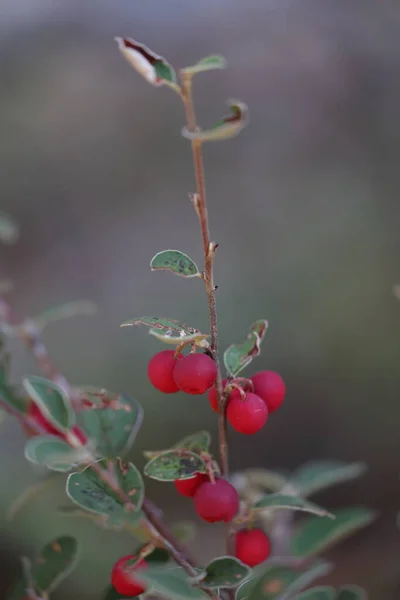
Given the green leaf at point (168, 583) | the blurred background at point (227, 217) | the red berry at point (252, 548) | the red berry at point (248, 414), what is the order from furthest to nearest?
the blurred background at point (227, 217)
the red berry at point (252, 548)
the red berry at point (248, 414)
the green leaf at point (168, 583)

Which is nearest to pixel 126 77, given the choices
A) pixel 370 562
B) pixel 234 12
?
pixel 234 12

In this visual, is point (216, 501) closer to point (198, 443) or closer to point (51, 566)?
point (198, 443)

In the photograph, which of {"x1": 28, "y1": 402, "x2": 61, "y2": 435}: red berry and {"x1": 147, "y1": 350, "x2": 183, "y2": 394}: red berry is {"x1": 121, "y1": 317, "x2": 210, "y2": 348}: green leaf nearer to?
{"x1": 147, "y1": 350, "x2": 183, "y2": 394}: red berry

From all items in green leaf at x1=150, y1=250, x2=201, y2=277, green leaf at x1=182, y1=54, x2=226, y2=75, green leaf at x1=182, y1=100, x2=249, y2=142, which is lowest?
green leaf at x1=150, y1=250, x2=201, y2=277

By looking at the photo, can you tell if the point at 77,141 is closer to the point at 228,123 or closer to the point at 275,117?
the point at 275,117

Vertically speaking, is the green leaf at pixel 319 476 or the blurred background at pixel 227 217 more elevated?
the green leaf at pixel 319 476

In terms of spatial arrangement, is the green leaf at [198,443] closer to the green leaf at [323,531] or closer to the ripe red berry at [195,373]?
the ripe red berry at [195,373]

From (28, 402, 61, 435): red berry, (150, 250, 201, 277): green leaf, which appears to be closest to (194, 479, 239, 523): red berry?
(150, 250, 201, 277): green leaf

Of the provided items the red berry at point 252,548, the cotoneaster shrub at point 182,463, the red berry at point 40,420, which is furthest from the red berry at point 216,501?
the red berry at point 40,420
